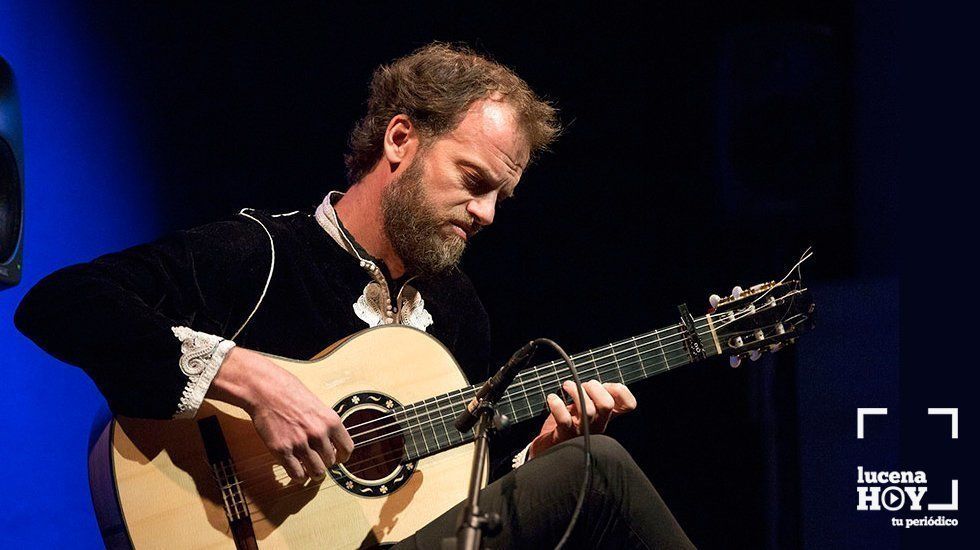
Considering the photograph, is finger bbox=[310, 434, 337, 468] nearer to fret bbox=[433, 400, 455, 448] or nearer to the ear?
fret bbox=[433, 400, 455, 448]

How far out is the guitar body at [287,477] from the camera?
6.18ft

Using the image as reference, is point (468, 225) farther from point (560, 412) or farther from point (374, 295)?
point (560, 412)

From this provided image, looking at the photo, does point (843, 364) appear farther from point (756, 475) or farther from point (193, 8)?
point (193, 8)

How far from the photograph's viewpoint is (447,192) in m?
2.54

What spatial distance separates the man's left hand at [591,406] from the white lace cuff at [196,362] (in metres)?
0.79

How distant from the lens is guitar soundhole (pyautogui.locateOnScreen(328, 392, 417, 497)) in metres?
2.08

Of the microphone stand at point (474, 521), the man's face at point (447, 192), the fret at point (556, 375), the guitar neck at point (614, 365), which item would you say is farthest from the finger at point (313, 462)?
the man's face at point (447, 192)

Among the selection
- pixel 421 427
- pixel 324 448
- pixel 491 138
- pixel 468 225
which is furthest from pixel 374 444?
pixel 491 138

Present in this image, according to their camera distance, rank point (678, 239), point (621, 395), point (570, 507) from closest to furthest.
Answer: point (570, 507)
point (621, 395)
point (678, 239)

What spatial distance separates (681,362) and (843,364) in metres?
1.46

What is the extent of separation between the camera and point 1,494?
2434 millimetres

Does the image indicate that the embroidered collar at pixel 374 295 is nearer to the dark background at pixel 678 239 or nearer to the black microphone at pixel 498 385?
the dark background at pixel 678 239

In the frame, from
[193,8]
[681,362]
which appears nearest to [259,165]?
[193,8]

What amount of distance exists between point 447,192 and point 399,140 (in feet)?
0.86
